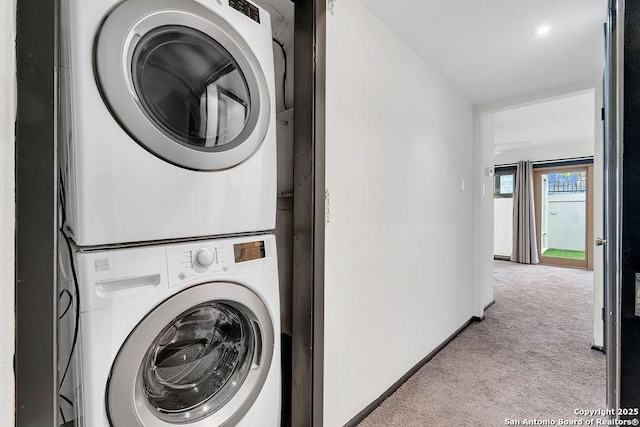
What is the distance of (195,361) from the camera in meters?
1.03

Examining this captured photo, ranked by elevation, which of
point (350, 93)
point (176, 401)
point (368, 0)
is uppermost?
point (368, 0)

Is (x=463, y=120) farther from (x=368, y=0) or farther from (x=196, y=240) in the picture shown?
(x=196, y=240)

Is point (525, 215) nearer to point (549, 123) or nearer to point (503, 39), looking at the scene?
point (549, 123)

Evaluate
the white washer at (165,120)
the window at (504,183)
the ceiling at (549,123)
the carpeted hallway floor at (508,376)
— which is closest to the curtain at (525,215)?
the window at (504,183)

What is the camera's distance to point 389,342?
1824mm

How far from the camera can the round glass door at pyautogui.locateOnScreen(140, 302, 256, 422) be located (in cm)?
92

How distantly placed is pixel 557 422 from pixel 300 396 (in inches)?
57.1

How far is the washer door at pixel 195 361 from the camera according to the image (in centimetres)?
77

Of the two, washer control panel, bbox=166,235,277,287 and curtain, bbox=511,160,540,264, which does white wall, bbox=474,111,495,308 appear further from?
curtain, bbox=511,160,540,264

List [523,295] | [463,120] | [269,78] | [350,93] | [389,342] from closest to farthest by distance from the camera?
1. [269,78]
2. [350,93]
3. [389,342]
4. [463,120]
5. [523,295]

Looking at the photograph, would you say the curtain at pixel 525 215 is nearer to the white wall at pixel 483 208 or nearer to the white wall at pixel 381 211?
the white wall at pixel 483 208

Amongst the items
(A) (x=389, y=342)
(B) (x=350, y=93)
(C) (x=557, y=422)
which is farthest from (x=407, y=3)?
(C) (x=557, y=422)
